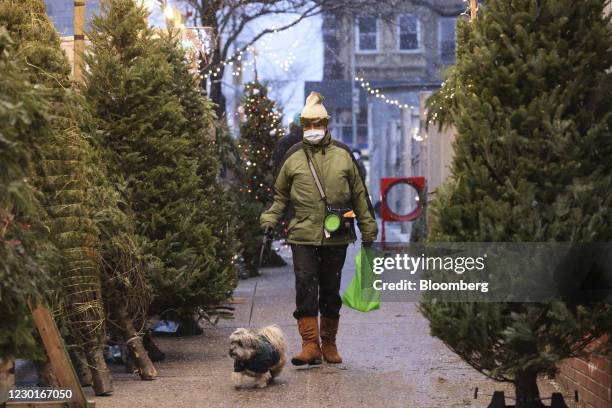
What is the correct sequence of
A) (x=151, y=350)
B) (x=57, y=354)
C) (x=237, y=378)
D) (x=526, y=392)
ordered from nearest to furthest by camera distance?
(x=526, y=392), (x=57, y=354), (x=237, y=378), (x=151, y=350)

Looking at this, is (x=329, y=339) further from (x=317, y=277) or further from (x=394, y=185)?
(x=394, y=185)

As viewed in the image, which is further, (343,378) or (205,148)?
(205,148)

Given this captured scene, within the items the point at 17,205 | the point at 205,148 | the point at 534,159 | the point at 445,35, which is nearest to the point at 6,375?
the point at 17,205

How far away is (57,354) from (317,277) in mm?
2848

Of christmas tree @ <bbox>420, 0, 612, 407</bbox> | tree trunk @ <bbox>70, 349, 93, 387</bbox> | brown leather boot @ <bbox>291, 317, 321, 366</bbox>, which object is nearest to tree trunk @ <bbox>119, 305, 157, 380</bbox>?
tree trunk @ <bbox>70, 349, 93, 387</bbox>

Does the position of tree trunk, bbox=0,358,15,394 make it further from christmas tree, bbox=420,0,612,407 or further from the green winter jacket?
the green winter jacket

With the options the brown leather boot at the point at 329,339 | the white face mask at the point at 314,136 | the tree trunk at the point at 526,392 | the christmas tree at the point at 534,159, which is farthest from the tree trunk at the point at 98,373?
the tree trunk at the point at 526,392

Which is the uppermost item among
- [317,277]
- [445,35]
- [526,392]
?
[445,35]

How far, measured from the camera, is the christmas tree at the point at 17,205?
16.6 ft

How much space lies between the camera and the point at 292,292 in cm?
1514

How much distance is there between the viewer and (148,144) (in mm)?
9039

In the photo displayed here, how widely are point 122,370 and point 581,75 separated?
4.72 metres

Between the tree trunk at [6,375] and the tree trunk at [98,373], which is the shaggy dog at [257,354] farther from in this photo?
the tree trunk at [6,375]

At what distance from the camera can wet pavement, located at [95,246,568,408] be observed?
305 inches
